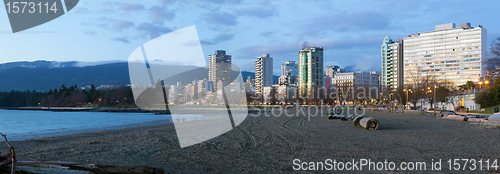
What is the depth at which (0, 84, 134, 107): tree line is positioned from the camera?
14375 centimetres

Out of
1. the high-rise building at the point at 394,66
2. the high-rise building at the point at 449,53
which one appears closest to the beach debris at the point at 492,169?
the high-rise building at the point at 449,53

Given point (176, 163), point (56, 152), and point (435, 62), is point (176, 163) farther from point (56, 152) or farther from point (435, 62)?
point (435, 62)

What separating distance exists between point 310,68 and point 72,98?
131450 mm

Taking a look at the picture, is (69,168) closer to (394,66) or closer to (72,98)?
(72,98)

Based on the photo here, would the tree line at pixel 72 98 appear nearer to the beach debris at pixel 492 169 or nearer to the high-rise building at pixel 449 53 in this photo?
the high-rise building at pixel 449 53

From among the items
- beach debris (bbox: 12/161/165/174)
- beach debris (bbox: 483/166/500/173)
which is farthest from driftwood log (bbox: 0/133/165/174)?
beach debris (bbox: 483/166/500/173)

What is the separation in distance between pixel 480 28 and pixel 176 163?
17482cm

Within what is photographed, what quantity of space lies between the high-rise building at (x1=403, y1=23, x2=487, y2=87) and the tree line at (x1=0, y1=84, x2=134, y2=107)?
139888 mm

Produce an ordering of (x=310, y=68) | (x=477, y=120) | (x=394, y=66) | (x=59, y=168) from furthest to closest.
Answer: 1. (x=310, y=68)
2. (x=394, y=66)
3. (x=477, y=120)
4. (x=59, y=168)

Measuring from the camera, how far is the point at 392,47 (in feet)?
577

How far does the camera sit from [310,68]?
17562cm

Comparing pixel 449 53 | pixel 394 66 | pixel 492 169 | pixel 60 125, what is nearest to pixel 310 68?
pixel 394 66

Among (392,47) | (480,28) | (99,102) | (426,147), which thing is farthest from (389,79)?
(426,147)

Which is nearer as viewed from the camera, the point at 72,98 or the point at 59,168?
the point at 59,168
